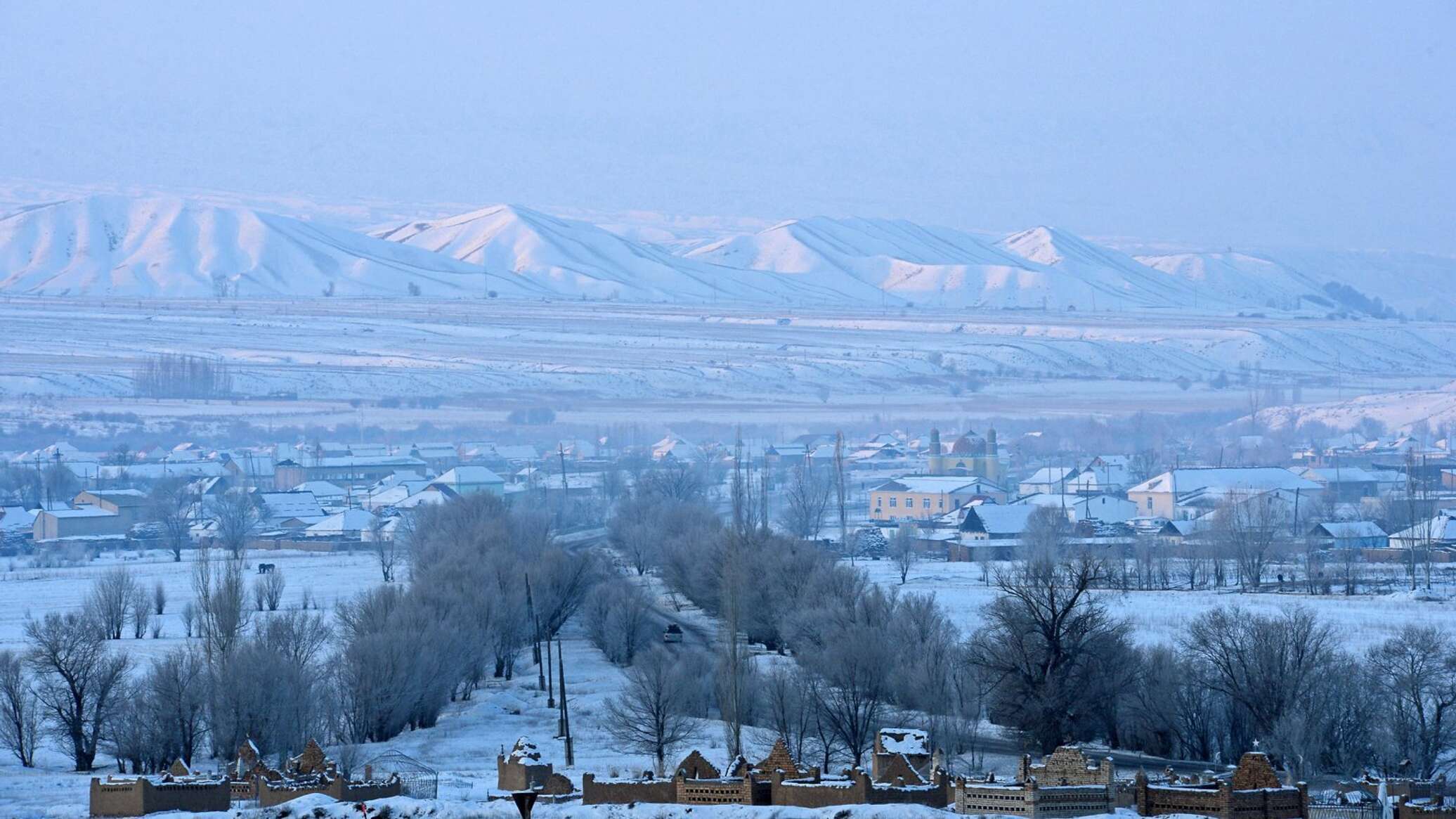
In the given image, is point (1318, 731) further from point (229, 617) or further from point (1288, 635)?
point (229, 617)

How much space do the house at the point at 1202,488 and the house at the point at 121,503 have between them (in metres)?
32.7

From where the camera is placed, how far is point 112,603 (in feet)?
115

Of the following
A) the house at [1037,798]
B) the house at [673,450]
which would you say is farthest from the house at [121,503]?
the house at [1037,798]

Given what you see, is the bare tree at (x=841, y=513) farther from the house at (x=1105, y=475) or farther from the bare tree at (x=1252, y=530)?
the bare tree at (x=1252, y=530)

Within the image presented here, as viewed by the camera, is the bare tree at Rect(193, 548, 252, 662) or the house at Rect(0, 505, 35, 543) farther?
the house at Rect(0, 505, 35, 543)

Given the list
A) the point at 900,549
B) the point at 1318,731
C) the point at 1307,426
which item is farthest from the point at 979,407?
the point at 1318,731

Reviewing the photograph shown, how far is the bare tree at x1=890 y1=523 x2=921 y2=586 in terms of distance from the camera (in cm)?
4619

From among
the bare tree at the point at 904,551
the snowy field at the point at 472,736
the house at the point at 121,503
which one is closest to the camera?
the snowy field at the point at 472,736

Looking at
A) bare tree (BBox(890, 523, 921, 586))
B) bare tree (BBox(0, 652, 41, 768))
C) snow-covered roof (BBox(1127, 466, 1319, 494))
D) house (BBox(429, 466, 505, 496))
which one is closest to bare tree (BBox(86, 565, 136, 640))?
bare tree (BBox(0, 652, 41, 768))

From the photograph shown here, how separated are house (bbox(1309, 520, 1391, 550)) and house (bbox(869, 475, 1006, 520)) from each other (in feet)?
52.5

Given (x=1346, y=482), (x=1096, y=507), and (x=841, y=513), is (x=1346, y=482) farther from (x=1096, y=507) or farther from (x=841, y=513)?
(x=841, y=513)

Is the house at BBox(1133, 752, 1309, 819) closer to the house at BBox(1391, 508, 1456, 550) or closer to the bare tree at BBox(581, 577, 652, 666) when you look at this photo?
the bare tree at BBox(581, 577, 652, 666)

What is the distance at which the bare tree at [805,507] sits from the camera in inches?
2247

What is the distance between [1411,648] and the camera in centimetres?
2547
